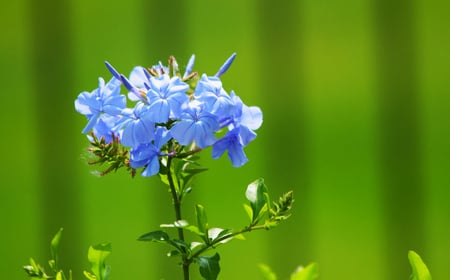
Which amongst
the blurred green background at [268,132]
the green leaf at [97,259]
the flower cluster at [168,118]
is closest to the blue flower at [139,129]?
the flower cluster at [168,118]

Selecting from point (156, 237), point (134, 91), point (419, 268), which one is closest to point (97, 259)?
A: point (156, 237)

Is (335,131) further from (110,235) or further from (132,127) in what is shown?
(132,127)

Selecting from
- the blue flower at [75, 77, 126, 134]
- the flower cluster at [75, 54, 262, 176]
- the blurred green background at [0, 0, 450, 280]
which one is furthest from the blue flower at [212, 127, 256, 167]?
the blurred green background at [0, 0, 450, 280]

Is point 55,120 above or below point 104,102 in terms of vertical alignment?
below

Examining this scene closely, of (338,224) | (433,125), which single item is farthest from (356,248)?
(433,125)

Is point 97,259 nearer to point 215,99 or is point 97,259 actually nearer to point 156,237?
point 156,237

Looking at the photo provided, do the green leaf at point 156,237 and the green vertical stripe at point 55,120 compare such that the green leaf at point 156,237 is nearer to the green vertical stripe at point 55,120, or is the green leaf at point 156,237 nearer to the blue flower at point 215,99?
the blue flower at point 215,99
